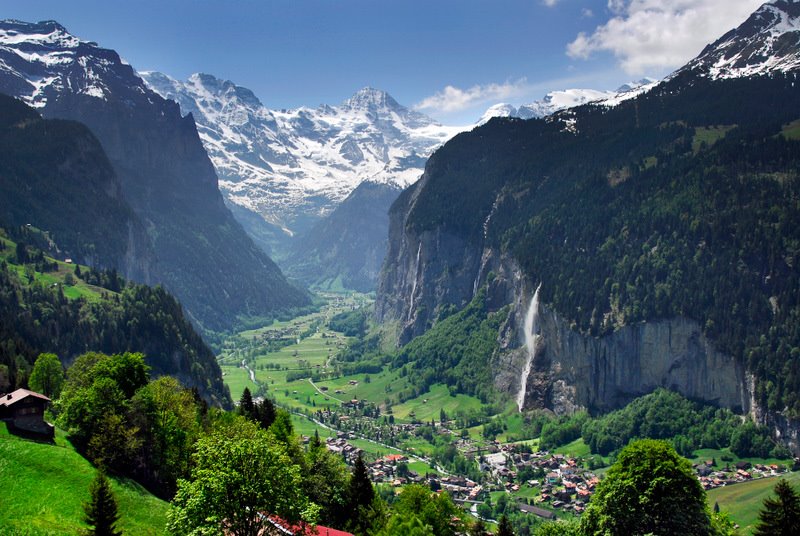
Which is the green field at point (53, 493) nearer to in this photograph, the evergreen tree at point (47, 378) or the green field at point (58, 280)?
the evergreen tree at point (47, 378)

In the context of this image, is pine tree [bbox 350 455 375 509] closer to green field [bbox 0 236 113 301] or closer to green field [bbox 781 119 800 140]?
green field [bbox 0 236 113 301]

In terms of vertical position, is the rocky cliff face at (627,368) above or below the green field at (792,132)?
below

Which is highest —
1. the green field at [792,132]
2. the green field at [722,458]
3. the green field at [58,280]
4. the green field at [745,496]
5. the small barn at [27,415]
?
the green field at [792,132]

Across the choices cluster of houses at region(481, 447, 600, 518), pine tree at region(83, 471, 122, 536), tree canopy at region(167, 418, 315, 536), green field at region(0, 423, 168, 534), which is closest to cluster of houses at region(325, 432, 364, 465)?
cluster of houses at region(481, 447, 600, 518)

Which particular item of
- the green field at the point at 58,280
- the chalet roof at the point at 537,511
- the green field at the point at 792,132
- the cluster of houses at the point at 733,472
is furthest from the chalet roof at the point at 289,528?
the green field at the point at 792,132

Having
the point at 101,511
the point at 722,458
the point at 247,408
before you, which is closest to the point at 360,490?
the point at 247,408
